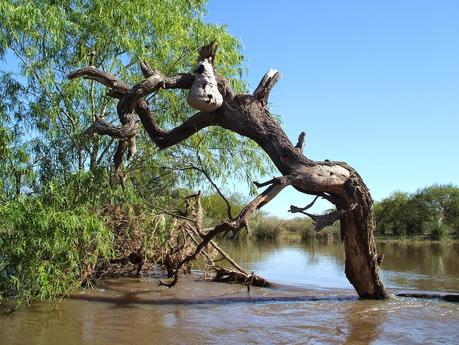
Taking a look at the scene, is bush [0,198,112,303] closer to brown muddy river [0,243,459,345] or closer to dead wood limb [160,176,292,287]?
brown muddy river [0,243,459,345]

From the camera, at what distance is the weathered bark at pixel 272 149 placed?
7691 millimetres

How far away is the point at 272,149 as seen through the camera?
27.3 feet

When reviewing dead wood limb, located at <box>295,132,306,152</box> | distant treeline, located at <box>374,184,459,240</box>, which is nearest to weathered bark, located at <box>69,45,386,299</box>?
dead wood limb, located at <box>295,132,306,152</box>

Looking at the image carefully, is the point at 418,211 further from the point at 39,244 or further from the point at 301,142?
the point at 39,244

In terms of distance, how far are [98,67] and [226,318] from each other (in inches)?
237

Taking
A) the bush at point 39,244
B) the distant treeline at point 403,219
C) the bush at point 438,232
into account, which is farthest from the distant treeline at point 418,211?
the bush at point 39,244

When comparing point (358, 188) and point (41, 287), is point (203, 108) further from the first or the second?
point (41, 287)

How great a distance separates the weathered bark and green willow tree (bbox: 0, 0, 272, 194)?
1.72m

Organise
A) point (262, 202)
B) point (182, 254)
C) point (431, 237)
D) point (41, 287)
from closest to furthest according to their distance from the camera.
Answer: point (41, 287) < point (262, 202) < point (182, 254) < point (431, 237)

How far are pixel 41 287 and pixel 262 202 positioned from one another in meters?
3.18

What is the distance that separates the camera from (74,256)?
742 cm

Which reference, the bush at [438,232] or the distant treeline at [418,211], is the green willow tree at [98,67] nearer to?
the bush at [438,232]

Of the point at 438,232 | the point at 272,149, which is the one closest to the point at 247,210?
the point at 272,149

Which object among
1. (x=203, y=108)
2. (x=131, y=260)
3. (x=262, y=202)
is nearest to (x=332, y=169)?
(x=262, y=202)
